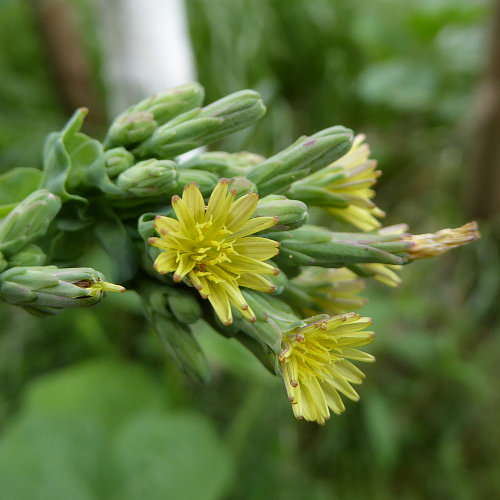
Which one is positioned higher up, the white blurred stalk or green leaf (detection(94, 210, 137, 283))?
green leaf (detection(94, 210, 137, 283))

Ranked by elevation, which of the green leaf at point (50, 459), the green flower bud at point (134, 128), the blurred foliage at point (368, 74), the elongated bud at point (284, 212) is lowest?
the green leaf at point (50, 459)

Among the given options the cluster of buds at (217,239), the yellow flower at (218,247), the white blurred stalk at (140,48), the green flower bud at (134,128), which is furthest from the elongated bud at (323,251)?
the white blurred stalk at (140,48)

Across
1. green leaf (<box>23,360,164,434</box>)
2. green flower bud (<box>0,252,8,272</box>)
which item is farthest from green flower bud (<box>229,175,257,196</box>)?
green leaf (<box>23,360,164,434</box>)

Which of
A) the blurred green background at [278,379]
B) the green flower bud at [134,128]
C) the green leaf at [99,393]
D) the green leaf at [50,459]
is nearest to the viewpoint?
the green flower bud at [134,128]

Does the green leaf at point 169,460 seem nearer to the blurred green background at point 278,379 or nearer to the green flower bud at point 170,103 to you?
the blurred green background at point 278,379

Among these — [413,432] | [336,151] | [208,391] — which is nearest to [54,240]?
[336,151]

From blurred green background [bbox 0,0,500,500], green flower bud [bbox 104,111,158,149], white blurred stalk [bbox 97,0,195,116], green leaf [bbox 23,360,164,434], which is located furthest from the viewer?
white blurred stalk [bbox 97,0,195,116]

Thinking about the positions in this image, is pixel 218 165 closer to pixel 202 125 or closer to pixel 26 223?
pixel 202 125

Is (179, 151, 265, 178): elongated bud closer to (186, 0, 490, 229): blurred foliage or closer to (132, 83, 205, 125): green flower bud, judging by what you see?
(132, 83, 205, 125): green flower bud

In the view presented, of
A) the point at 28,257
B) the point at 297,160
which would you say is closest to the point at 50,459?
the point at 28,257
